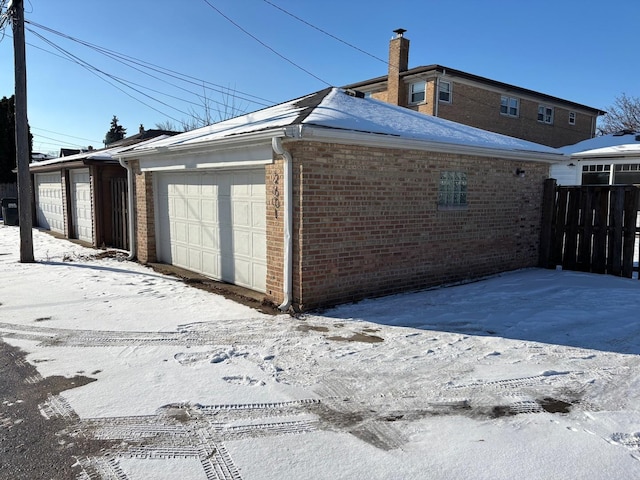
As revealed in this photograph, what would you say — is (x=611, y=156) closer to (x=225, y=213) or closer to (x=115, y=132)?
(x=225, y=213)

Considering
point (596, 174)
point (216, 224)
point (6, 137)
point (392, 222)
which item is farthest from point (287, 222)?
point (6, 137)

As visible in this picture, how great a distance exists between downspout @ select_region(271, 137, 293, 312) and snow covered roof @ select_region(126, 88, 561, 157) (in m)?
0.28

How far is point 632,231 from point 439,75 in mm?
15175

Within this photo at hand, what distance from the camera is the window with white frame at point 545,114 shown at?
27.8 metres

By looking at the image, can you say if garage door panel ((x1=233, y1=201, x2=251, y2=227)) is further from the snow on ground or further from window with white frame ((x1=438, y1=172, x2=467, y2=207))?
window with white frame ((x1=438, y1=172, x2=467, y2=207))

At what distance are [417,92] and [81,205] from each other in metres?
15.9

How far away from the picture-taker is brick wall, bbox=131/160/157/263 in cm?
1028

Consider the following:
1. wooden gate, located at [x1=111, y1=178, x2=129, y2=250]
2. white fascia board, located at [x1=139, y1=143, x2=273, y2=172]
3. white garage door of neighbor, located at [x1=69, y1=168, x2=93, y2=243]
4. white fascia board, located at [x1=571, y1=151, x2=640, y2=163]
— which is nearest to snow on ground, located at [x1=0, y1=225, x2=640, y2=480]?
white fascia board, located at [x1=139, y1=143, x2=273, y2=172]

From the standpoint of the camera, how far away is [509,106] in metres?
26.0

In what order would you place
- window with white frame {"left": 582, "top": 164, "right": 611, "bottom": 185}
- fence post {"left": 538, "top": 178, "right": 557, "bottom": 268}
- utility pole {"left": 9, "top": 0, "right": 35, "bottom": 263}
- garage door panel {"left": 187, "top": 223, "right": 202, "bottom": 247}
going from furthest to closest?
window with white frame {"left": 582, "top": 164, "right": 611, "bottom": 185} → utility pole {"left": 9, "top": 0, "right": 35, "bottom": 263} → fence post {"left": 538, "top": 178, "right": 557, "bottom": 268} → garage door panel {"left": 187, "top": 223, "right": 202, "bottom": 247}

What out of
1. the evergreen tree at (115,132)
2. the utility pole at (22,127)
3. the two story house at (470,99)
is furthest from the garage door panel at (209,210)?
the evergreen tree at (115,132)

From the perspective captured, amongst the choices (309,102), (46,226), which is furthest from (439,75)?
(46,226)

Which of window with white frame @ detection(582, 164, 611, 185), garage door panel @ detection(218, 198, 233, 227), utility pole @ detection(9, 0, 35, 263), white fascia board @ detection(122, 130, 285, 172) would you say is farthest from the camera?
window with white frame @ detection(582, 164, 611, 185)

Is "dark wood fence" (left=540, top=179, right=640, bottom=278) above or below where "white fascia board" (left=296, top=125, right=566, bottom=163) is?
below
